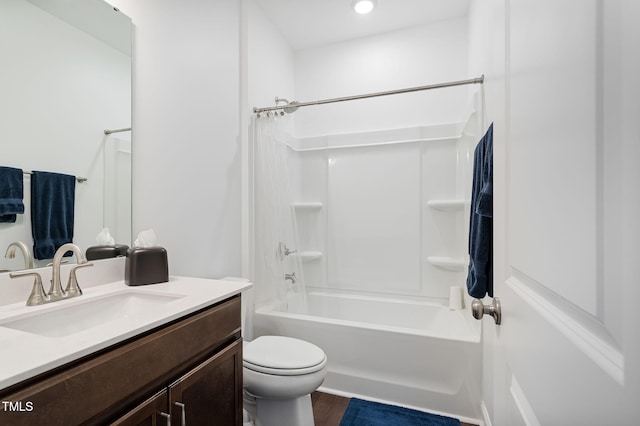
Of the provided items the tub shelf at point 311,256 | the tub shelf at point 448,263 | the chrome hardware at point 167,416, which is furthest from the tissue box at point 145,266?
the tub shelf at point 448,263

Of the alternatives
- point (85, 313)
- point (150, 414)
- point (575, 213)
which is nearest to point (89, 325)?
point (85, 313)

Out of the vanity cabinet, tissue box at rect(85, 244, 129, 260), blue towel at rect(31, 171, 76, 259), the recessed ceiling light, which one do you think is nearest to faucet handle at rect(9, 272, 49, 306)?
blue towel at rect(31, 171, 76, 259)

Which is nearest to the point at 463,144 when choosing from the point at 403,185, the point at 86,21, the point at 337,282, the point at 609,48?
the point at 403,185

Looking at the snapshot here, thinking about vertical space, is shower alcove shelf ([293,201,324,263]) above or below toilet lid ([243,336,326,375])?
above

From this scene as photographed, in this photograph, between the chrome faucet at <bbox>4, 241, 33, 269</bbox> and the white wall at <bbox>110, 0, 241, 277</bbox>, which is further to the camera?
the white wall at <bbox>110, 0, 241, 277</bbox>

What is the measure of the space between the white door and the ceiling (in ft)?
6.64

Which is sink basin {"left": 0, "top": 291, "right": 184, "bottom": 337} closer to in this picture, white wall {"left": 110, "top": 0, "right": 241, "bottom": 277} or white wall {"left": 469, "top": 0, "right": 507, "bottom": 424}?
white wall {"left": 110, "top": 0, "right": 241, "bottom": 277}

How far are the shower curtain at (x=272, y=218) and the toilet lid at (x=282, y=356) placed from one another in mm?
528

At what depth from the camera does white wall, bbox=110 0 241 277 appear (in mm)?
1485

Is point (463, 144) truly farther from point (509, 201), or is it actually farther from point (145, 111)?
point (145, 111)

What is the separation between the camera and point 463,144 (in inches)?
89.5

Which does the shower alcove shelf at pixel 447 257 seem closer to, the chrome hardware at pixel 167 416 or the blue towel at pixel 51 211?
the chrome hardware at pixel 167 416

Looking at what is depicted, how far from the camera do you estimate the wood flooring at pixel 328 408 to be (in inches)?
66.7

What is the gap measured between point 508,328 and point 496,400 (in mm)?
348
